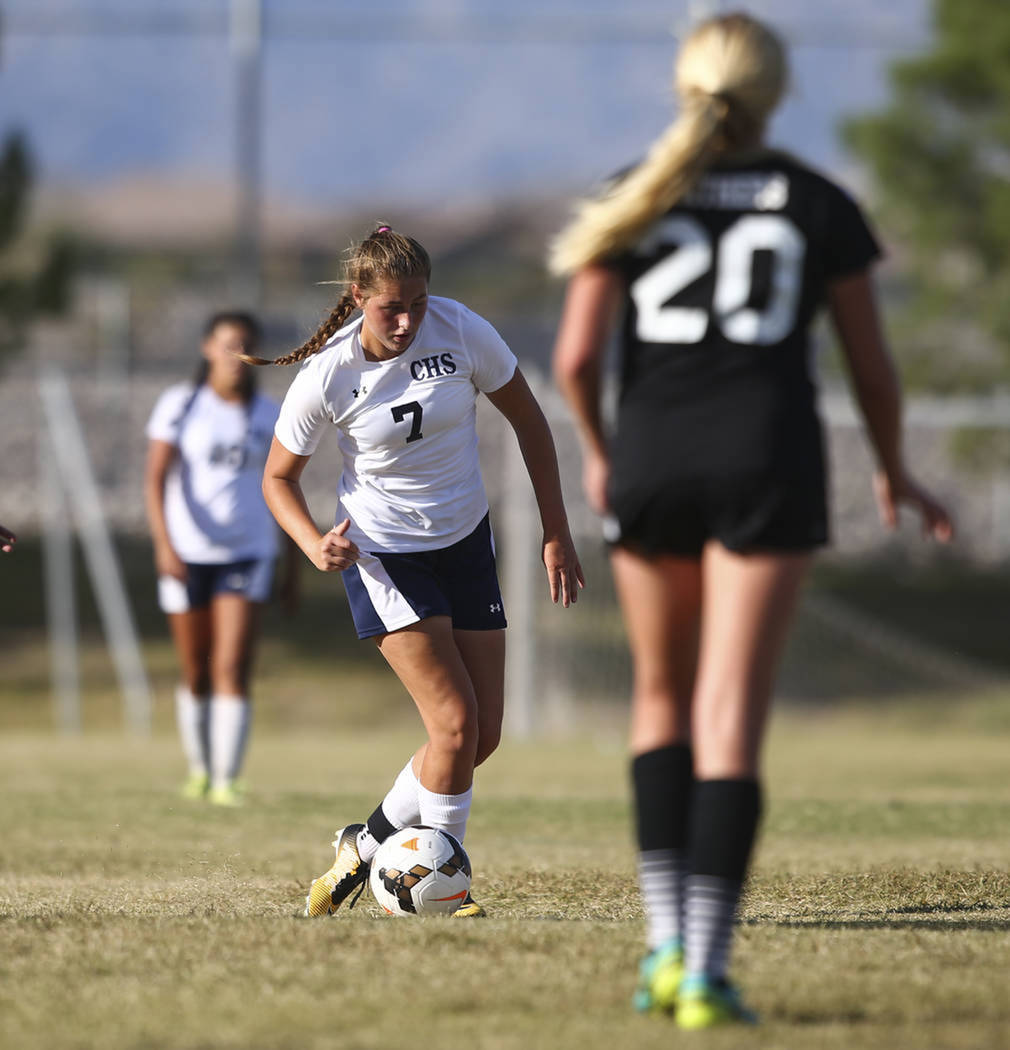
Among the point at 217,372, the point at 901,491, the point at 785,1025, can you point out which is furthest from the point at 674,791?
the point at 217,372

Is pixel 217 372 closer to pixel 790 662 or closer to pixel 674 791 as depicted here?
pixel 674 791

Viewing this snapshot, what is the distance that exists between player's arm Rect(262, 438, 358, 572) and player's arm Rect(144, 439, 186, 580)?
439 cm

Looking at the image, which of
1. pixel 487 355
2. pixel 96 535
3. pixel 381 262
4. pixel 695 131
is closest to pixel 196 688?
pixel 487 355

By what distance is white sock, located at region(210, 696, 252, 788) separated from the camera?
9.56 meters

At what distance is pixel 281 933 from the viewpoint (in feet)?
14.2

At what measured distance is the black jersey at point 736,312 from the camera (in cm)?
361

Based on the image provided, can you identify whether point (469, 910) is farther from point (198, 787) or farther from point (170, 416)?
point (170, 416)

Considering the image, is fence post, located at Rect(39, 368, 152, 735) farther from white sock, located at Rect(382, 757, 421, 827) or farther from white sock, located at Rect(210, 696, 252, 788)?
white sock, located at Rect(382, 757, 421, 827)

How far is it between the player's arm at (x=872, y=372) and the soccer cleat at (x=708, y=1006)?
1.07 meters

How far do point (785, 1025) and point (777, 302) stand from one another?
143 centimetres

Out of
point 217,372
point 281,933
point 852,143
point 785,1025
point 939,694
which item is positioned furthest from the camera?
point 852,143

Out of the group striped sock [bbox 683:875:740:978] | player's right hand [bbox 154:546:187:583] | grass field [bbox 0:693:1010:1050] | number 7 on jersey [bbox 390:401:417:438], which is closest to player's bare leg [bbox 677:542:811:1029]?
striped sock [bbox 683:875:740:978]

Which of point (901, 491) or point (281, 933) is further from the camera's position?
point (281, 933)

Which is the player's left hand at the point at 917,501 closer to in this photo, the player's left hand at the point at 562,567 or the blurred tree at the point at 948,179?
the player's left hand at the point at 562,567
